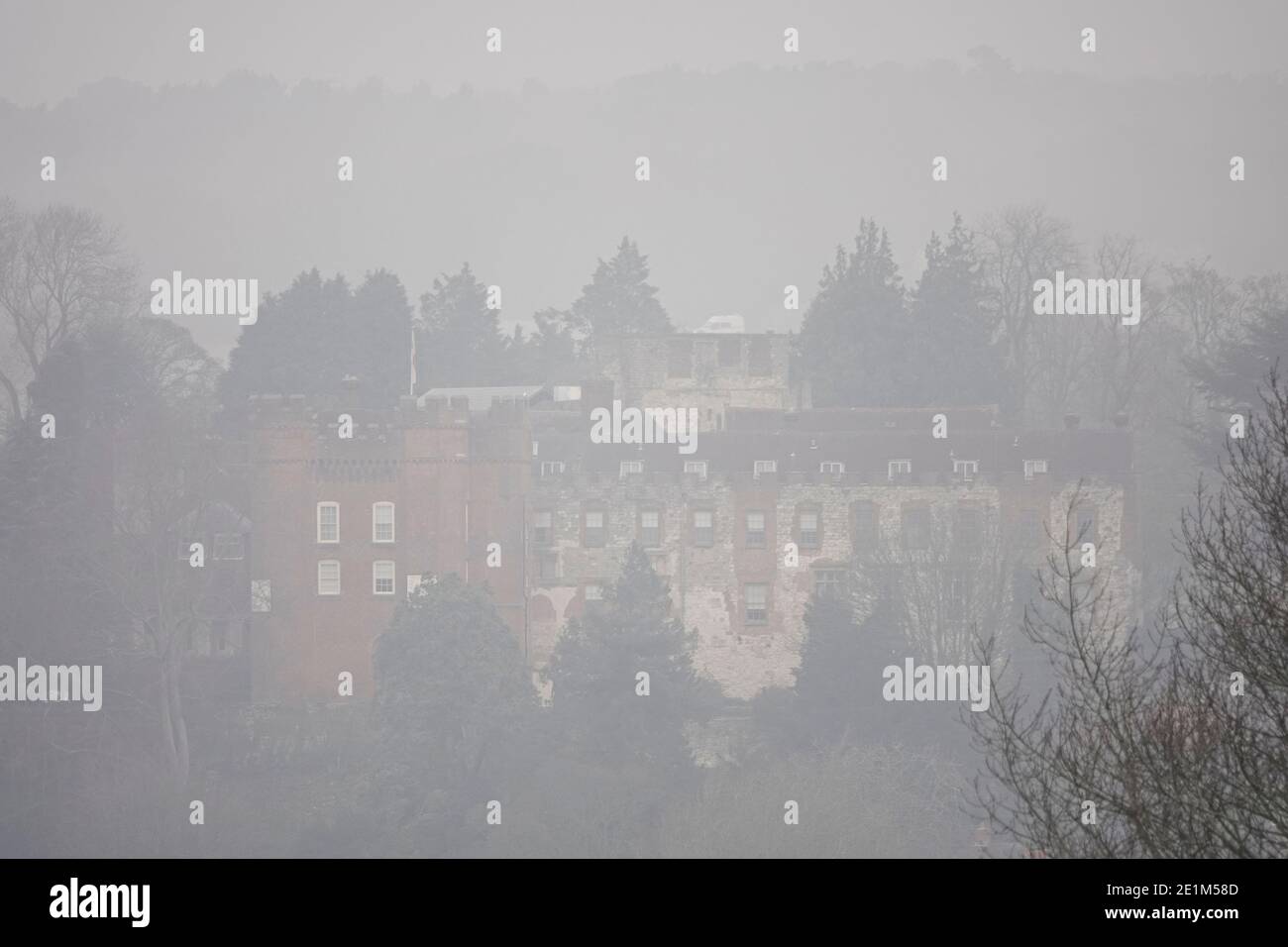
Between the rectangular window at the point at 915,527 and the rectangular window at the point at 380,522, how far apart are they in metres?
16.4

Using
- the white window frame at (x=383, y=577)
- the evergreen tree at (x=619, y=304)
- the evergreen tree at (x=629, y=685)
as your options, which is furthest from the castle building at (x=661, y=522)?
the evergreen tree at (x=619, y=304)

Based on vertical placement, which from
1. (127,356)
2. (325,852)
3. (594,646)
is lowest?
(325,852)

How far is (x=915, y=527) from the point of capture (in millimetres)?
60031

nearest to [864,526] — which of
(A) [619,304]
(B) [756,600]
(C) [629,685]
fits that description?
(B) [756,600]

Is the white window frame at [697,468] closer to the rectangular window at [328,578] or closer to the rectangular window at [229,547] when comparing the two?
the rectangular window at [328,578]

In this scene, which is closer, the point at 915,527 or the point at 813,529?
the point at 813,529

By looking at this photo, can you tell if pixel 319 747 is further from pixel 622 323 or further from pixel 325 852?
pixel 622 323

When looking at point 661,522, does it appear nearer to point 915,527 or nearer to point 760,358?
point 915,527

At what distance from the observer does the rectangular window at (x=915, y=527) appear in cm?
5978

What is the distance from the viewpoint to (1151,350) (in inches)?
3155

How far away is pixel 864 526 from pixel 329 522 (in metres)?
16.9
